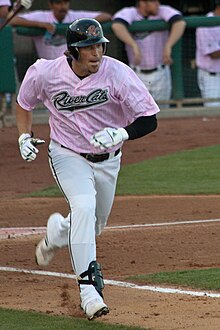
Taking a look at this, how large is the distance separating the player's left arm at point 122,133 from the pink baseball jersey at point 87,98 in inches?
2.1

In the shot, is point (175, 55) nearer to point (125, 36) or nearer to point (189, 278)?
point (125, 36)

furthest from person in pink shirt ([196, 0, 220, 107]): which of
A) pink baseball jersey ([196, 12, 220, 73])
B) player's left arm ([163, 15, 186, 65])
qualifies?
player's left arm ([163, 15, 186, 65])

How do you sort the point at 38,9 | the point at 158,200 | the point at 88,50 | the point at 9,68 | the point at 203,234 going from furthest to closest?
the point at 38,9
the point at 9,68
the point at 158,200
the point at 203,234
the point at 88,50

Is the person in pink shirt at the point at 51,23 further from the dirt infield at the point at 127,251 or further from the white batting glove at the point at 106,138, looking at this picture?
the white batting glove at the point at 106,138

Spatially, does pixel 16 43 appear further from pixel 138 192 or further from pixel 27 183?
pixel 138 192

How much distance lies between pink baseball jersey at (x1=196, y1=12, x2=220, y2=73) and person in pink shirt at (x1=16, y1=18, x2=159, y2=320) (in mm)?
9423

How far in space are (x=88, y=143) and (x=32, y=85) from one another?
547mm

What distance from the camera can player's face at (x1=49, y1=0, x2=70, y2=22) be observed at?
14.6 meters

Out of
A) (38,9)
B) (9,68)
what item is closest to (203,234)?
(9,68)

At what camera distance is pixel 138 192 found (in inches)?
422

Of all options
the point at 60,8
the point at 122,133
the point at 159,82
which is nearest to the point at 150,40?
the point at 159,82

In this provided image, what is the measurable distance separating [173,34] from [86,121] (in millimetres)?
9306

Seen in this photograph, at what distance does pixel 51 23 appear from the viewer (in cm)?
1498

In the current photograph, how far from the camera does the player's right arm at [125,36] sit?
49.4 ft
